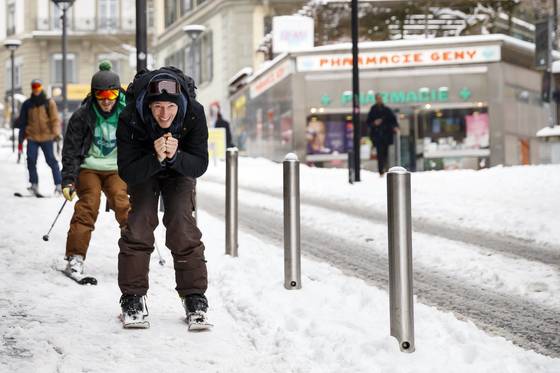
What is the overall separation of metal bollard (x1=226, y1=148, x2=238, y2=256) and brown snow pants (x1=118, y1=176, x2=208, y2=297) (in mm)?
2414

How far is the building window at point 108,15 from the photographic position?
61.2 m

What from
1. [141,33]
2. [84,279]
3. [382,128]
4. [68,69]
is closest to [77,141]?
[84,279]

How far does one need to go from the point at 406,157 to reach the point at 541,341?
72.1ft

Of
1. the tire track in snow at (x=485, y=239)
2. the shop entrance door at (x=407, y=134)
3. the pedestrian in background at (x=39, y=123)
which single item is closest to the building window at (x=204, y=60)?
the shop entrance door at (x=407, y=134)

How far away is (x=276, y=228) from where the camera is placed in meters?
10.4

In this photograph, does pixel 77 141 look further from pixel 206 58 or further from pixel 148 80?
pixel 206 58

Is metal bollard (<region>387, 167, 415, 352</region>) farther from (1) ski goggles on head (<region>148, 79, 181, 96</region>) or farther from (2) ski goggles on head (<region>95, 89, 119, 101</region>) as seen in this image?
(2) ski goggles on head (<region>95, 89, 119, 101</region>)

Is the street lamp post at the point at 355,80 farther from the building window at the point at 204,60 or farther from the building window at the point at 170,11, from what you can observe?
the building window at the point at 170,11

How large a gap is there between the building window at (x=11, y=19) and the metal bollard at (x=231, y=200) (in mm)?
61712

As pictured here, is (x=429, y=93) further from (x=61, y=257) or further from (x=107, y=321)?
(x=107, y=321)

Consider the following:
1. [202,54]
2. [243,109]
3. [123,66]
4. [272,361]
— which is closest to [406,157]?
[243,109]

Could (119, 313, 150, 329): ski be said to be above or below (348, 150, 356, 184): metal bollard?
below

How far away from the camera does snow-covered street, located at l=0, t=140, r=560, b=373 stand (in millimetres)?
4281

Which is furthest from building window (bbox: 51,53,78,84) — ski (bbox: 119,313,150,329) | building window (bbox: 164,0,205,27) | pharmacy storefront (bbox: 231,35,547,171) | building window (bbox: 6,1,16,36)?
ski (bbox: 119,313,150,329)
